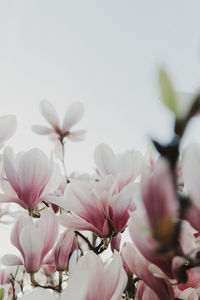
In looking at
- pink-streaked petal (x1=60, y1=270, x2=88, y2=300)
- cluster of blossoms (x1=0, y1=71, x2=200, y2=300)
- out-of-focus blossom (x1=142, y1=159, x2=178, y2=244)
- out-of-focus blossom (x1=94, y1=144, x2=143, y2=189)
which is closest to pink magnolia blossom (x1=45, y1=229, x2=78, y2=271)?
cluster of blossoms (x1=0, y1=71, x2=200, y2=300)

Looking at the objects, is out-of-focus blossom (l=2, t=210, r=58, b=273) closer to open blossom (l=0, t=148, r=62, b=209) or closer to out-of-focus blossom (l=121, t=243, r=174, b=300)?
open blossom (l=0, t=148, r=62, b=209)

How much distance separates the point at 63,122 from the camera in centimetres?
106

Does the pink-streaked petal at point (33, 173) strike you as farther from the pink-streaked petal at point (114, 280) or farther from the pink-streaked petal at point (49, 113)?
the pink-streaked petal at point (49, 113)

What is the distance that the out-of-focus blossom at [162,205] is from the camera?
5.3 inches

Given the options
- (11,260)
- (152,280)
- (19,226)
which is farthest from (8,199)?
(152,280)

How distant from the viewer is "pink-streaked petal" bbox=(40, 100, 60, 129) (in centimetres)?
101

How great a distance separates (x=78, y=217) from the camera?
1.46 feet

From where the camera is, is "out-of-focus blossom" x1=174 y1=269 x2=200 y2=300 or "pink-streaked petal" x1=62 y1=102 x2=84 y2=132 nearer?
"out-of-focus blossom" x1=174 y1=269 x2=200 y2=300

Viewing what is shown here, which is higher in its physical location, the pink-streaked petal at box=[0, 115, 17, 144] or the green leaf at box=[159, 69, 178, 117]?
the green leaf at box=[159, 69, 178, 117]

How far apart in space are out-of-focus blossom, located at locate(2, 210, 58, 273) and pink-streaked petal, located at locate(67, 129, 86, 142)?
64 cm

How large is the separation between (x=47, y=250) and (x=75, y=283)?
0.90ft

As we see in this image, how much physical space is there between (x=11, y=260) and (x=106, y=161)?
0.24 m

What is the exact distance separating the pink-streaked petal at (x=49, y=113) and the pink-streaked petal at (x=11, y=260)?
542 mm

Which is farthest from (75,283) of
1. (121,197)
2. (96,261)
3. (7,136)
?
(7,136)
